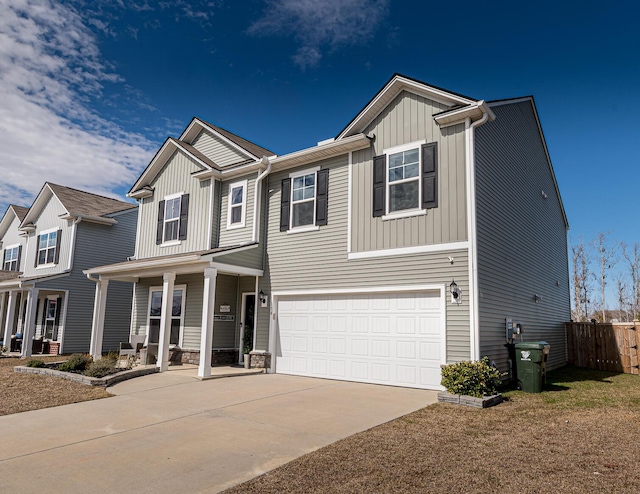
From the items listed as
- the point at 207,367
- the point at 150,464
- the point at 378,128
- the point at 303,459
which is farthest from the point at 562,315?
the point at 150,464

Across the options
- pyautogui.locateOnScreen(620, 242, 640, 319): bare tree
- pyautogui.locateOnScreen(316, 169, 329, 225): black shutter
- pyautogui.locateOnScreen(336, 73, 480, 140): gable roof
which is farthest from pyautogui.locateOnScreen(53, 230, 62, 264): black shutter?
pyautogui.locateOnScreen(620, 242, 640, 319): bare tree

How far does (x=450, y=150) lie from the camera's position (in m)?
Answer: 10.2

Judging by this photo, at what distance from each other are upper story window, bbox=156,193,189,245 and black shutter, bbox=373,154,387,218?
737 centimetres

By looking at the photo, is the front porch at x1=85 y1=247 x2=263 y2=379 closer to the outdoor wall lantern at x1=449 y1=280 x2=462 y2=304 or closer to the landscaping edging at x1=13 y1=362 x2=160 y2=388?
the landscaping edging at x1=13 y1=362 x2=160 y2=388

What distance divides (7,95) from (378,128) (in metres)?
11.1

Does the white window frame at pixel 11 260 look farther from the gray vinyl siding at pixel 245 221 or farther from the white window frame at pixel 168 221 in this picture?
the gray vinyl siding at pixel 245 221

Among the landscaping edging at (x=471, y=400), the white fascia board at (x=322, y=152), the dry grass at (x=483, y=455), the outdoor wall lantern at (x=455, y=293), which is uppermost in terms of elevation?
the white fascia board at (x=322, y=152)

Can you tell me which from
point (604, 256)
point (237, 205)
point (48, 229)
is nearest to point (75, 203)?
point (48, 229)

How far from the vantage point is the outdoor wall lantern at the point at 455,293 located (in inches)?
373

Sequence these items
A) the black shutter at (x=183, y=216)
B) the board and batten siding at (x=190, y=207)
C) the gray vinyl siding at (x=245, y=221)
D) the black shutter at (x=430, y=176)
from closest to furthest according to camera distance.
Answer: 1. the black shutter at (x=430, y=176)
2. the gray vinyl siding at (x=245, y=221)
3. the board and batten siding at (x=190, y=207)
4. the black shutter at (x=183, y=216)

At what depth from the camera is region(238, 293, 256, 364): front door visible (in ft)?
46.1

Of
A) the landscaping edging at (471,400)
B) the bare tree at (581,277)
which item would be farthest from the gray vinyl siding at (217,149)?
the bare tree at (581,277)

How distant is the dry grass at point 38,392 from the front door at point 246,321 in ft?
15.7

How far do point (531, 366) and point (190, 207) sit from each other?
11567 millimetres
